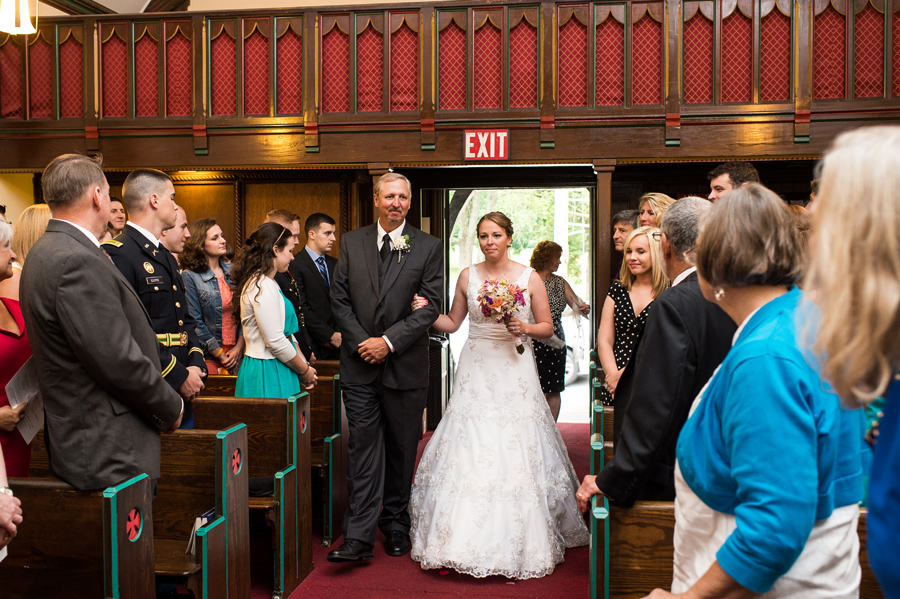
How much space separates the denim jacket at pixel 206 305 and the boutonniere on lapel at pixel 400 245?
5.83ft

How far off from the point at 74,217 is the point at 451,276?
5.34 metres

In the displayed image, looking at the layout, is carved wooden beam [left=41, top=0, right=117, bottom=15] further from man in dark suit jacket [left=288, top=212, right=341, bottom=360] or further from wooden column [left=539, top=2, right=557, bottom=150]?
wooden column [left=539, top=2, right=557, bottom=150]

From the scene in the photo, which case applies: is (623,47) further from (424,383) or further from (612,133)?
(424,383)

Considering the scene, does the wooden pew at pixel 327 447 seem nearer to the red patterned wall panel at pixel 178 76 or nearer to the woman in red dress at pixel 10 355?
the woman in red dress at pixel 10 355

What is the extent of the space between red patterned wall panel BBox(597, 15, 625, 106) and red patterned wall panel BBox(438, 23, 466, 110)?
1.21 metres

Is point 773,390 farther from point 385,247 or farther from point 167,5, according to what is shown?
point 167,5

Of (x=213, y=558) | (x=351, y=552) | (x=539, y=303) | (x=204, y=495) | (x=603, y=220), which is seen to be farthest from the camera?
(x=603, y=220)

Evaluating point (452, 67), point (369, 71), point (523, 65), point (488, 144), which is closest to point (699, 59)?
point (523, 65)

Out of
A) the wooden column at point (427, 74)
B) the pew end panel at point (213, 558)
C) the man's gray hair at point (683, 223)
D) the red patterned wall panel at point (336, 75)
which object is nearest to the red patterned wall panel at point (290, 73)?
the red patterned wall panel at point (336, 75)

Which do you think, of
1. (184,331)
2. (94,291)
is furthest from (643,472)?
(184,331)

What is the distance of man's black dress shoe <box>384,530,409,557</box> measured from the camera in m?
4.12

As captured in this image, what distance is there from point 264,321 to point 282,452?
773mm

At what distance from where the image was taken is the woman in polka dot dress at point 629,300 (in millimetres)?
3768

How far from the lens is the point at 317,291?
18.8 ft
